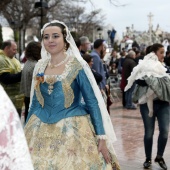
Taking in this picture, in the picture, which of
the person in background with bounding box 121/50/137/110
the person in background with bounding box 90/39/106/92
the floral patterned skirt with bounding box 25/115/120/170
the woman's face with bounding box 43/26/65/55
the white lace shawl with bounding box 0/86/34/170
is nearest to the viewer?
the white lace shawl with bounding box 0/86/34/170

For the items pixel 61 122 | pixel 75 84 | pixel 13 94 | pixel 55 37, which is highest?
pixel 55 37

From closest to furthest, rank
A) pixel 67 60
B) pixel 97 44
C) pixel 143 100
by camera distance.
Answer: pixel 67 60
pixel 143 100
pixel 97 44

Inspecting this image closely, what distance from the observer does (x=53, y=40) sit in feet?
12.5

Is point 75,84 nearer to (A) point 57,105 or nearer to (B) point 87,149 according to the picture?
(A) point 57,105

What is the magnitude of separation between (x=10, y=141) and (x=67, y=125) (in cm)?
217

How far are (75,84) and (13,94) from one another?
2.74m

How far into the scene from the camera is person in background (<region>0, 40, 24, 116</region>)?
607cm

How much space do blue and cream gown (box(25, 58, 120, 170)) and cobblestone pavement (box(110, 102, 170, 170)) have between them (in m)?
2.22

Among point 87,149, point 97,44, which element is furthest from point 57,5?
point 87,149

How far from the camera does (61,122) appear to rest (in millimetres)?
3668

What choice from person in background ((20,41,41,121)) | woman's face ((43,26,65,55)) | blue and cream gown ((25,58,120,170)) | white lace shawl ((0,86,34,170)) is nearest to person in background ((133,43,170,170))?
person in background ((20,41,41,121))

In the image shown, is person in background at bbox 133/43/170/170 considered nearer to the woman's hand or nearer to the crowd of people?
the crowd of people

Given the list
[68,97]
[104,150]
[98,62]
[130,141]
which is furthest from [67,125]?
[130,141]

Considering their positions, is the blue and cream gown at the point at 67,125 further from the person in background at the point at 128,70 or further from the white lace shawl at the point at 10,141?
the person in background at the point at 128,70
